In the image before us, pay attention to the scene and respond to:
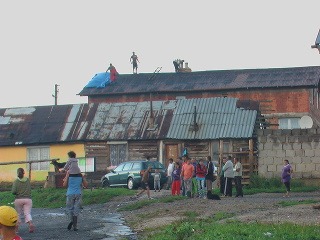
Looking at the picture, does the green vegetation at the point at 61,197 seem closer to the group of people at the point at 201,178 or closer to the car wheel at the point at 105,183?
the group of people at the point at 201,178

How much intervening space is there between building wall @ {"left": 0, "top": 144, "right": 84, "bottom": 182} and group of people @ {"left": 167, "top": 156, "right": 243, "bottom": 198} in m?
15.7

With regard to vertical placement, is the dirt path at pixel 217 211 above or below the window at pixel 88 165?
below

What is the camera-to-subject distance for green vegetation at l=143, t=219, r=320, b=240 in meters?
Answer: 17.0

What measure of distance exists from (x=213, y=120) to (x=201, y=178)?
15842mm

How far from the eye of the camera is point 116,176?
45.1 m

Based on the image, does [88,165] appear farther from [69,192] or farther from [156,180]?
[69,192]

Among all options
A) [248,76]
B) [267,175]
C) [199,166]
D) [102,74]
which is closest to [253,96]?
[248,76]

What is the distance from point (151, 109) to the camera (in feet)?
170

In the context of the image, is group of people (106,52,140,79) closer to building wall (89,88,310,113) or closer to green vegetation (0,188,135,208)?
building wall (89,88,310,113)

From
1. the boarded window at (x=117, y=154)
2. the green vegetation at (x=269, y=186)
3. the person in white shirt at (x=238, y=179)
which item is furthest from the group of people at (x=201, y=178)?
the boarded window at (x=117, y=154)

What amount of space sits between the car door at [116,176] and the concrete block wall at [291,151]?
302 inches

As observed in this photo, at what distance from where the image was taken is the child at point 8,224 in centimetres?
978

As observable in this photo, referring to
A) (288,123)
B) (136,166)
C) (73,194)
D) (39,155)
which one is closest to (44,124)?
(39,155)

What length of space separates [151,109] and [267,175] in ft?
42.8
